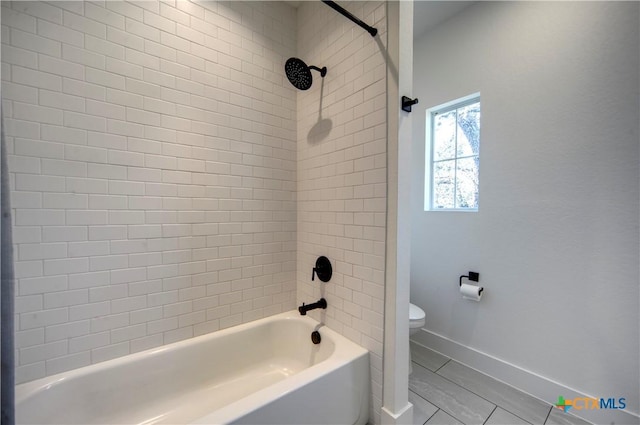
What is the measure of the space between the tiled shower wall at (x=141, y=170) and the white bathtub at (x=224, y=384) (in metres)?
0.09

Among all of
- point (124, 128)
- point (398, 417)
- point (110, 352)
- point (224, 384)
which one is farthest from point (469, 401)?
point (124, 128)

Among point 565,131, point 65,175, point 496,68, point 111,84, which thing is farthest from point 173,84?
point 565,131

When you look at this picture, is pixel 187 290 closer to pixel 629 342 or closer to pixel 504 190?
pixel 504 190

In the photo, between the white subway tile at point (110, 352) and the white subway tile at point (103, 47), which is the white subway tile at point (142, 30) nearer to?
the white subway tile at point (103, 47)

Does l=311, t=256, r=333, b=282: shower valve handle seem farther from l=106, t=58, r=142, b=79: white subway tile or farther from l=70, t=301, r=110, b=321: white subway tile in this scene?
l=106, t=58, r=142, b=79: white subway tile

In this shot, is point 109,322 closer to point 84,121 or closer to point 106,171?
point 106,171

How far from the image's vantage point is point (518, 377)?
1.83m

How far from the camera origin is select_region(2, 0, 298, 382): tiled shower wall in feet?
3.86

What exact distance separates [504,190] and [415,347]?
1608 mm

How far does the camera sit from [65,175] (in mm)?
1231

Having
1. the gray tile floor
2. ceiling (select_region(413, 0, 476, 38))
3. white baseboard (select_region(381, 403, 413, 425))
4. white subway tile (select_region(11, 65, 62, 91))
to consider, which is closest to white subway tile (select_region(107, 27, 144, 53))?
white subway tile (select_region(11, 65, 62, 91))

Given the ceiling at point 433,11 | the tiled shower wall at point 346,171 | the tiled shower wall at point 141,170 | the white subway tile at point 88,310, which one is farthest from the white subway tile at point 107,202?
the ceiling at point 433,11

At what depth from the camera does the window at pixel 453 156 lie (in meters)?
2.18

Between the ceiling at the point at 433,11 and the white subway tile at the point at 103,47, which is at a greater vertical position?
the ceiling at the point at 433,11
